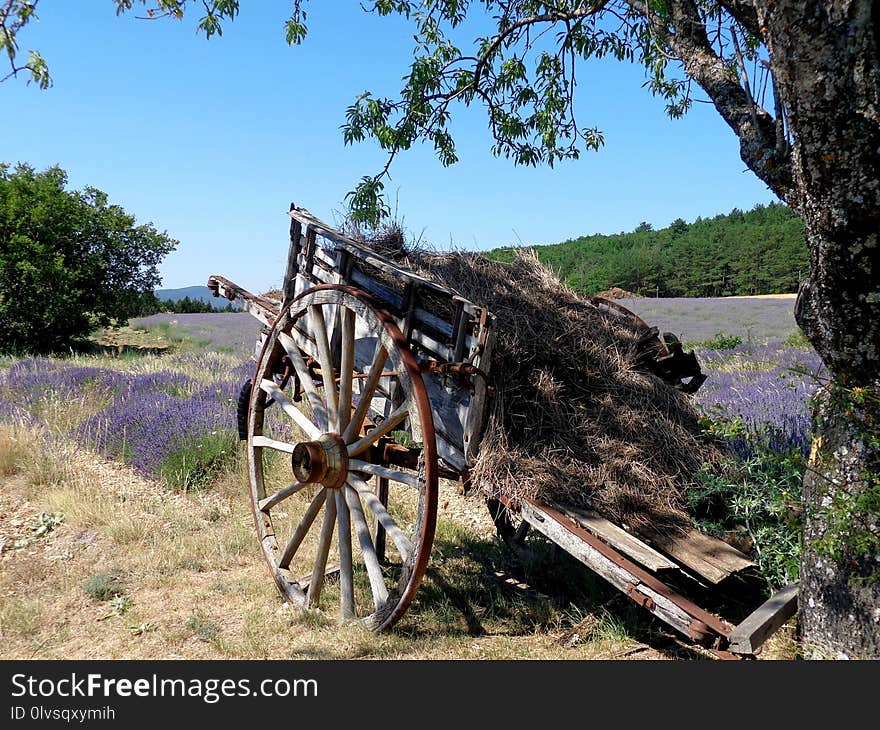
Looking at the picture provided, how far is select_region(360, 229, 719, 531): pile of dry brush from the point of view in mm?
3115

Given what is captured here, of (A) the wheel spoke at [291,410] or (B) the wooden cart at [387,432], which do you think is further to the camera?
(A) the wheel spoke at [291,410]

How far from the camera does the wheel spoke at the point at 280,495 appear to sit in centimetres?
396

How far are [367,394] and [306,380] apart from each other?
0.65 meters

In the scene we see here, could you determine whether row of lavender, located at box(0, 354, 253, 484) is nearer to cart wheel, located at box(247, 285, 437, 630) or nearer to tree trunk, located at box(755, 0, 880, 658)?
cart wheel, located at box(247, 285, 437, 630)

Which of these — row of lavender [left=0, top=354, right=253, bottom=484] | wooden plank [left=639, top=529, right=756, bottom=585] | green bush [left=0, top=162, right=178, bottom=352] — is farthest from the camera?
green bush [left=0, top=162, right=178, bottom=352]

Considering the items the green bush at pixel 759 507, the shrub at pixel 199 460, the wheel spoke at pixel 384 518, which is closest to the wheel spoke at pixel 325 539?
the wheel spoke at pixel 384 518

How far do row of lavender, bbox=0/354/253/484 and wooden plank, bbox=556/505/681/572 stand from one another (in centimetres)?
451

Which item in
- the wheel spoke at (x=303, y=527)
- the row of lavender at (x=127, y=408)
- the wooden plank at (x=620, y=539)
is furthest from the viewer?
the row of lavender at (x=127, y=408)

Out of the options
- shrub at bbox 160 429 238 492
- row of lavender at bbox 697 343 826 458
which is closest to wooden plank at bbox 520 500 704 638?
row of lavender at bbox 697 343 826 458

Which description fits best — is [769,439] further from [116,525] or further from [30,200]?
[30,200]

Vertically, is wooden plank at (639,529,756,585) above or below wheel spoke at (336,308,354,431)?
below

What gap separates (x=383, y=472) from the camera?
334cm

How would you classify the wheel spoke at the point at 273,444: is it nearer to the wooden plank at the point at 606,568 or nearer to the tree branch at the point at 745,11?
the wooden plank at the point at 606,568

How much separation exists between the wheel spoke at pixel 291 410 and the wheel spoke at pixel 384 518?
0.45 meters
